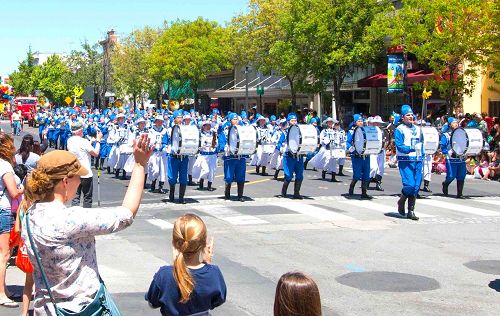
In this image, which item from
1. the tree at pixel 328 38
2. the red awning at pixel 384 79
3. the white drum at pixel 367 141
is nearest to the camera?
the white drum at pixel 367 141

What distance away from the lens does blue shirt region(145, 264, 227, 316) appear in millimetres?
4488

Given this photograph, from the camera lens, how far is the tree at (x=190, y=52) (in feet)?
200

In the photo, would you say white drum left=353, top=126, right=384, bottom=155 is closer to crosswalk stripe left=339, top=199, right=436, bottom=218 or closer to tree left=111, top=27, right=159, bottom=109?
crosswalk stripe left=339, top=199, right=436, bottom=218

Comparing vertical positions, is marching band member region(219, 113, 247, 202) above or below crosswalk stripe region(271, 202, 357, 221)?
above

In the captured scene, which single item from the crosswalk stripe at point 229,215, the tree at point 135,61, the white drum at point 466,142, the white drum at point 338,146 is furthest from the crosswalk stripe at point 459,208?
the tree at point 135,61

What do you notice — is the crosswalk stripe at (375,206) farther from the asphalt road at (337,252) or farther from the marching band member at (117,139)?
the marching band member at (117,139)

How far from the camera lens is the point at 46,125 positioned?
4125cm

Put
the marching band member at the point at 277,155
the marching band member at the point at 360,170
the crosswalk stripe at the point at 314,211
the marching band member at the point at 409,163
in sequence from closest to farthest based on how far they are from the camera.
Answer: the marching band member at the point at 409,163, the crosswalk stripe at the point at 314,211, the marching band member at the point at 360,170, the marching band member at the point at 277,155

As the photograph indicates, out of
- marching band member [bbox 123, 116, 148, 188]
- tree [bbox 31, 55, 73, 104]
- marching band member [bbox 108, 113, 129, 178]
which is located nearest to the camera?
marching band member [bbox 123, 116, 148, 188]

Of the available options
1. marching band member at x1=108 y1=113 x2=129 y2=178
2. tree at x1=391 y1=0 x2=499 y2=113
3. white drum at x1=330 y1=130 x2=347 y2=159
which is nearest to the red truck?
tree at x1=391 y1=0 x2=499 y2=113

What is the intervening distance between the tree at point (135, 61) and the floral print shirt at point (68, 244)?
213 ft

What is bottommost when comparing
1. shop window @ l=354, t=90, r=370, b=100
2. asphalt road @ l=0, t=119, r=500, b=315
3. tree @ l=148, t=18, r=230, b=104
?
asphalt road @ l=0, t=119, r=500, b=315

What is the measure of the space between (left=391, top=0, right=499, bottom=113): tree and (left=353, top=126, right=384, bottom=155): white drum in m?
11.3

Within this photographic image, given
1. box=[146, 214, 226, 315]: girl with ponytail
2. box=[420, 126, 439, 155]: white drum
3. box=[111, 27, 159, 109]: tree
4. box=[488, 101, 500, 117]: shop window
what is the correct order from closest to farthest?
box=[146, 214, 226, 315]: girl with ponytail < box=[420, 126, 439, 155]: white drum < box=[488, 101, 500, 117]: shop window < box=[111, 27, 159, 109]: tree
